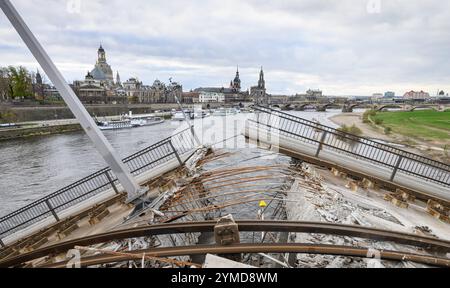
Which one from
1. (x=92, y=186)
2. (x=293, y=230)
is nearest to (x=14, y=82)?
(x=92, y=186)

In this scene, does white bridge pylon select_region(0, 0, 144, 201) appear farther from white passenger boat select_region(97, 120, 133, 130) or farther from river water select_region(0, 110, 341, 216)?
white passenger boat select_region(97, 120, 133, 130)

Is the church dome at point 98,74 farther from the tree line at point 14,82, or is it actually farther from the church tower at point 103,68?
the tree line at point 14,82

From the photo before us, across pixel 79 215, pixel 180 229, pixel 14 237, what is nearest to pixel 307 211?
pixel 180 229

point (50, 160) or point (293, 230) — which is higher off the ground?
point (293, 230)

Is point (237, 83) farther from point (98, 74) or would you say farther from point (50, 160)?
point (50, 160)

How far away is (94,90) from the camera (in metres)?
93.9

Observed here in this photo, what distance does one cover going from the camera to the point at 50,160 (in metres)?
29.2

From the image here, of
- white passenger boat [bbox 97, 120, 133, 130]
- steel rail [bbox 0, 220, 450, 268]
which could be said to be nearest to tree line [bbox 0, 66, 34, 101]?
white passenger boat [bbox 97, 120, 133, 130]

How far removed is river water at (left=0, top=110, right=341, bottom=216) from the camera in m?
15.3

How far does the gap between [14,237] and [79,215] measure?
324 centimetres

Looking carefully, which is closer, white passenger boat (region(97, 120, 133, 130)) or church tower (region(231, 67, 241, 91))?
white passenger boat (region(97, 120, 133, 130))

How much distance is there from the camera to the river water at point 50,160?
1532 cm
